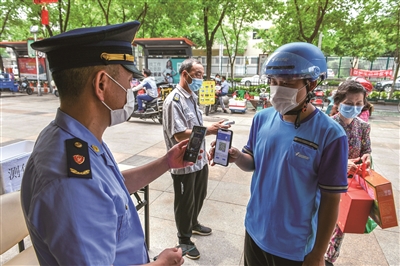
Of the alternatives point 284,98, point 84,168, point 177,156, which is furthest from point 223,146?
point 84,168

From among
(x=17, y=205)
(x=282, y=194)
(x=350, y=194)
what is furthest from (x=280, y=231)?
(x=17, y=205)

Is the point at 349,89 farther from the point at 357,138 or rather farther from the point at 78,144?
the point at 78,144

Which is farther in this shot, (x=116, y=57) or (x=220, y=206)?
(x=220, y=206)

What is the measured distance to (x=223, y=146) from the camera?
78.5 inches

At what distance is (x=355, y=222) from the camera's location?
7.14 ft

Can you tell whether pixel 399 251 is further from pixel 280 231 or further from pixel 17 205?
pixel 17 205

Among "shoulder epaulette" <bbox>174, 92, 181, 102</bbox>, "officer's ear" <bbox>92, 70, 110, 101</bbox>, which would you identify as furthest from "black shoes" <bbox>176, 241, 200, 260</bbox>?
"officer's ear" <bbox>92, 70, 110, 101</bbox>

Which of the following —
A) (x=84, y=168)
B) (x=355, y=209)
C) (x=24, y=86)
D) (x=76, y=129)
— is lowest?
(x=24, y=86)

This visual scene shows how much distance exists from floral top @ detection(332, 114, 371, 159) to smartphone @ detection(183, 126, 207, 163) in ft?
4.80

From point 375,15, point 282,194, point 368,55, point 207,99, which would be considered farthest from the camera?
point 368,55

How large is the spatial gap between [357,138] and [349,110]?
1.02ft

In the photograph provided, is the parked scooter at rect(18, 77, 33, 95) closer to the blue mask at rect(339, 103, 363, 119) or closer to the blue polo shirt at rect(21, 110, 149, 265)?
the blue mask at rect(339, 103, 363, 119)

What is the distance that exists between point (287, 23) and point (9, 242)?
15.7m

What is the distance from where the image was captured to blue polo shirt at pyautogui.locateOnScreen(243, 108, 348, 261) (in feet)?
4.66
